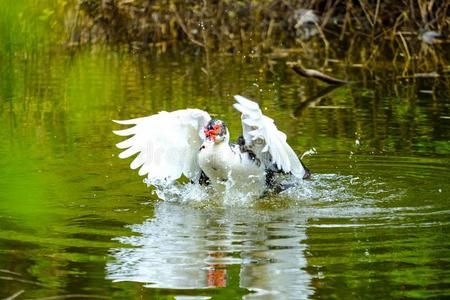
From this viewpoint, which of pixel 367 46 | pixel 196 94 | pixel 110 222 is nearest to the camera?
pixel 110 222

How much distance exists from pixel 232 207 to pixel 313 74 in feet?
18.3

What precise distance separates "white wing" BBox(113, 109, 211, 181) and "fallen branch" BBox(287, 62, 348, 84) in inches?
176

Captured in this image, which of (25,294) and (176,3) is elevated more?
(176,3)

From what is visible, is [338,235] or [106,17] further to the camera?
[106,17]

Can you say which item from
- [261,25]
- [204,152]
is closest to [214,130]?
[204,152]

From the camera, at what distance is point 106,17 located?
20.0 meters

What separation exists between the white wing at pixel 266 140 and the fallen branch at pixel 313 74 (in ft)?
14.2

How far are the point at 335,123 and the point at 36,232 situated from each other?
16.9 ft

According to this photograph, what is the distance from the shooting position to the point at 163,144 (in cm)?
841

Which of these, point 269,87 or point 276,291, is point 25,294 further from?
point 269,87

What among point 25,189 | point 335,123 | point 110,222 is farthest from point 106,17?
point 25,189

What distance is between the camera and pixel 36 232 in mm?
6953

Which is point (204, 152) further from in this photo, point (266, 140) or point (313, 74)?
point (313, 74)

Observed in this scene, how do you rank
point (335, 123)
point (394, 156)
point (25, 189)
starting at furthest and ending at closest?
point (335, 123) < point (394, 156) < point (25, 189)
